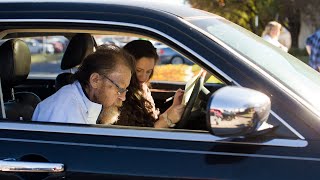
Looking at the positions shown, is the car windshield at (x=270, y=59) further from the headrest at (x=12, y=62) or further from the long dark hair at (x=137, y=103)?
the headrest at (x=12, y=62)

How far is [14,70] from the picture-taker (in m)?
3.21

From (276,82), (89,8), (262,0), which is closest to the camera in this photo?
(276,82)

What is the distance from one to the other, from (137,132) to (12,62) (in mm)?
1136

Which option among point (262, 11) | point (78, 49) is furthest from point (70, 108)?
point (262, 11)

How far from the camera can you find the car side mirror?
6.91 ft

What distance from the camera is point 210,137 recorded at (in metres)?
2.29

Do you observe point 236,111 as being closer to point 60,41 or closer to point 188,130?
point 188,130

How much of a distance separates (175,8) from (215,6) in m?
25.3

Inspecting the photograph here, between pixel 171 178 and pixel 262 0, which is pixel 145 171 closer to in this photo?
pixel 171 178

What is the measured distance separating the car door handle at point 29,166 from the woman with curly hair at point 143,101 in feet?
2.78

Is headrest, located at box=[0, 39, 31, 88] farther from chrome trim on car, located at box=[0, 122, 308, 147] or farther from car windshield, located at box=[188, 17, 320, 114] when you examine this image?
car windshield, located at box=[188, 17, 320, 114]

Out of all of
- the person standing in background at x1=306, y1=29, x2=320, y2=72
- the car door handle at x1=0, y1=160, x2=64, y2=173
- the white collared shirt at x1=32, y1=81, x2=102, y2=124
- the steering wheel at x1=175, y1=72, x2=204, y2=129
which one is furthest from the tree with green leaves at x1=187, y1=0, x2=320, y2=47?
the car door handle at x1=0, y1=160, x2=64, y2=173

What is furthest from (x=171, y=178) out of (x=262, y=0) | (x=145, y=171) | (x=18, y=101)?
(x=262, y=0)

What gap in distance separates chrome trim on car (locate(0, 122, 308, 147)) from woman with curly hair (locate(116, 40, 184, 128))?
69cm
